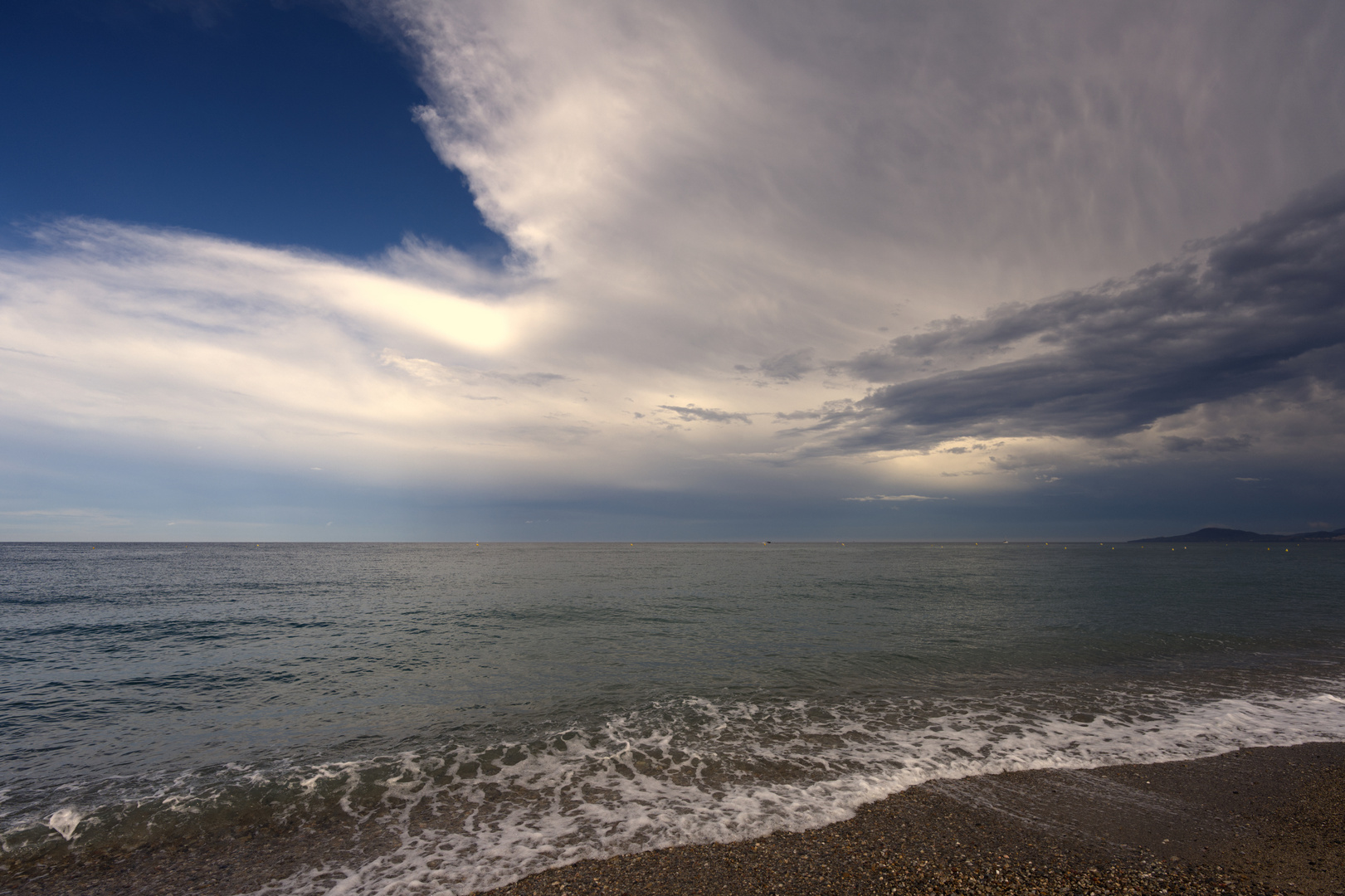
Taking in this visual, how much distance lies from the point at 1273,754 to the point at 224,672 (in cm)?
3198

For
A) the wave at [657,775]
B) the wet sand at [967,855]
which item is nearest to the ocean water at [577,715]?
the wave at [657,775]

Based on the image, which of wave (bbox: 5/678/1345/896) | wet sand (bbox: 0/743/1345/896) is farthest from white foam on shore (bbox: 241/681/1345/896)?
wet sand (bbox: 0/743/1345/896)

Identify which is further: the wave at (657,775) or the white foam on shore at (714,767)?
the wave at (657,775)

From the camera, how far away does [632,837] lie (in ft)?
28.6

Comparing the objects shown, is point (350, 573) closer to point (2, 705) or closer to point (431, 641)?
point (431, 641)

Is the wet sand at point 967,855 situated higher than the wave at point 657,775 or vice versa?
the wet sand at point 967,855

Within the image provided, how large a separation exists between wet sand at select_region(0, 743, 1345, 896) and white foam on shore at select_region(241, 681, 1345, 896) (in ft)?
1.94

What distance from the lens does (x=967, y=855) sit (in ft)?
25.8

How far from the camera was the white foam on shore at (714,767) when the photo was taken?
8.51 m

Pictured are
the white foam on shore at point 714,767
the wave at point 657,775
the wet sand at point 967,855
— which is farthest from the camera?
the wave at point 657,775

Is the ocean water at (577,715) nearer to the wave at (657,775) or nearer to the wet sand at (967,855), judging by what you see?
the wave at (657,775)

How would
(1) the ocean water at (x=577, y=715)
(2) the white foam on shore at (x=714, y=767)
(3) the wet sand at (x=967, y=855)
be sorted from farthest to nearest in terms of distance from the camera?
(1) the ocean water at (x=577, y=715) → (2) the white foam on shore at (x=714, y=767) → (3) the wet sand at (x=967, y=855)

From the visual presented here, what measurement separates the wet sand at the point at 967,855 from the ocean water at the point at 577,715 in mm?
636

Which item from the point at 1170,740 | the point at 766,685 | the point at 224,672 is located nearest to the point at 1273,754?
the point at 1170,740
